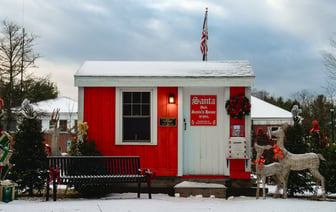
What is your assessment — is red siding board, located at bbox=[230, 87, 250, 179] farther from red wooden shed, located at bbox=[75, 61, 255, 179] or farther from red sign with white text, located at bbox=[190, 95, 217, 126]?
red sign with white text, located at bbox=[190, 95, 217, 126]

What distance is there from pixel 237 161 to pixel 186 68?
9.26 feet

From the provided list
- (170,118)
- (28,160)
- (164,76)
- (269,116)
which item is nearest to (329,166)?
(170,118)

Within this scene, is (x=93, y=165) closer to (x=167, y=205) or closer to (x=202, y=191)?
(x=167, y=205)

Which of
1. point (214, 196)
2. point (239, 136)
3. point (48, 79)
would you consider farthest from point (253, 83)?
point (48, 79)

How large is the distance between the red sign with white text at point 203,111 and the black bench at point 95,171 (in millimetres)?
1943

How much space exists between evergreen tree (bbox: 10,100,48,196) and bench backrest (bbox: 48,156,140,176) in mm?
481

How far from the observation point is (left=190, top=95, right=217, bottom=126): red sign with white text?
11.3 meters

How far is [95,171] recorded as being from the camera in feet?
33.5

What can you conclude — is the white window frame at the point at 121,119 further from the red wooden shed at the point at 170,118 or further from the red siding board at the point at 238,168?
the red siding board at the point at 238,168

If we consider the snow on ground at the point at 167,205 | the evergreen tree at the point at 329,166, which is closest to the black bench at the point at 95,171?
the snow on ground at the point at 167,205

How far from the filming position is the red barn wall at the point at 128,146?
11.2 metres

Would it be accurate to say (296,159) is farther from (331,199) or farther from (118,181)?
(118,181)

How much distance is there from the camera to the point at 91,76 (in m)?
11.0

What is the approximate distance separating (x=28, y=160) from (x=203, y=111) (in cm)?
447
